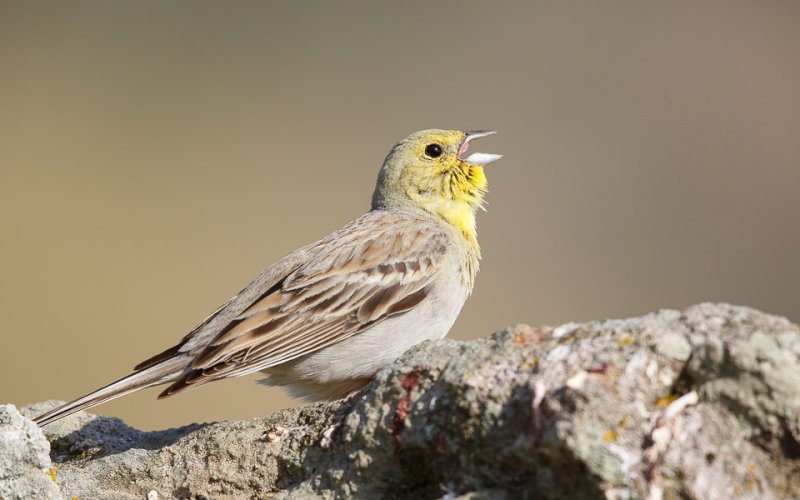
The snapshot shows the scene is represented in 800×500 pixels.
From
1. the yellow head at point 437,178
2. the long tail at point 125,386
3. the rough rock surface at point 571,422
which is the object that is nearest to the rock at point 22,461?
the rough rock surface at point 571,422

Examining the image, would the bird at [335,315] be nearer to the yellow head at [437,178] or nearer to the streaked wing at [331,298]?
the streaked wing at [331,298]

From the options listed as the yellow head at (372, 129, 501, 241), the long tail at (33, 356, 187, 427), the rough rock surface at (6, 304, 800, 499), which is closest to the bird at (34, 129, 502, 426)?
the long tail at (33, 356, 187, 427)

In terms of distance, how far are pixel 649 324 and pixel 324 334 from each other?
2.31 m

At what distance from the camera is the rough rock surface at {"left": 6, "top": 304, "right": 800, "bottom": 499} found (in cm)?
213

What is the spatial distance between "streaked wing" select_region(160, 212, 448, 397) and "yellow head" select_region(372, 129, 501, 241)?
1.35ft

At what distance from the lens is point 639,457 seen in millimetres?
2135

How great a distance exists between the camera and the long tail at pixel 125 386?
3.84 meters

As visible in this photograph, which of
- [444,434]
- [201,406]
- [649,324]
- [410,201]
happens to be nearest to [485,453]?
[444,434]

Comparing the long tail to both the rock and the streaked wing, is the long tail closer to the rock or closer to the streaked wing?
the streaked wing

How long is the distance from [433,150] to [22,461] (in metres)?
3.67

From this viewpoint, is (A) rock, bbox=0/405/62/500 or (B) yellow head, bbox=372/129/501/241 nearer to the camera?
(A) rock, bbox=0/405/62/500

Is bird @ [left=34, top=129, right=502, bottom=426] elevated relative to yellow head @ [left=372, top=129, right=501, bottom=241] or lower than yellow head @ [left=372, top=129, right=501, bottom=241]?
lower

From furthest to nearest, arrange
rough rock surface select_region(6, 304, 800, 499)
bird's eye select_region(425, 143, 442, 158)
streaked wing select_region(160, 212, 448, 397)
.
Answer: bird's eye select_region(425, 143, 442, 158) < streaked wing select_region(160, 212, 448, 397) < rough rock surface select_region(6, 304, 800, 499)

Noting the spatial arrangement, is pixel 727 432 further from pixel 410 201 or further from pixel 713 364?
pixel 410 201
